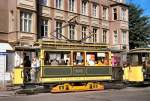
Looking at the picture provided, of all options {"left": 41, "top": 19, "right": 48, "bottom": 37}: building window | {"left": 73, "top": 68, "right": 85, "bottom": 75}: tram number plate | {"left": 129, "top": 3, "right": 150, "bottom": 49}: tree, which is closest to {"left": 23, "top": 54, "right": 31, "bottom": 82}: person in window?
{"left": 73, "top": 68, "right": 85, "bottom": 75}: tram number plate

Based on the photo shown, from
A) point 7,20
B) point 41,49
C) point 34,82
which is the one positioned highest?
point 7,20

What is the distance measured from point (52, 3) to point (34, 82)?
21996 mm

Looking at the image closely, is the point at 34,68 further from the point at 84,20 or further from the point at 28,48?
the point at 84,20

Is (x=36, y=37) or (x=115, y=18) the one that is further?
(x=115, y=18)

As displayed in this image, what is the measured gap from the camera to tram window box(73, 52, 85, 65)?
2573 centimetres

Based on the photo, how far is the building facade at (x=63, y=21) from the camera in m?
39.5

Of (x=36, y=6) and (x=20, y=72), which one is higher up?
(x=36, y=6)

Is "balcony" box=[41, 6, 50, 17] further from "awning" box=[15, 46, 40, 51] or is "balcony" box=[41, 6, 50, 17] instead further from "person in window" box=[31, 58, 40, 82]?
"person in window" box=[31, 58, 40, 82]

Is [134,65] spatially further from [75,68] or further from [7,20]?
[7,20]

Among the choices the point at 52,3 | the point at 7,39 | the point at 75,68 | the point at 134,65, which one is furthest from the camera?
the point at 52,3

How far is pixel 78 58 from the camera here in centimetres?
2589

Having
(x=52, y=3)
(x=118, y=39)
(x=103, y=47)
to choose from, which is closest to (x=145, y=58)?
(x=103, y=47)

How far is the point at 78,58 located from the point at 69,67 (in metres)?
1.03

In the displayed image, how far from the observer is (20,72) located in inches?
941
